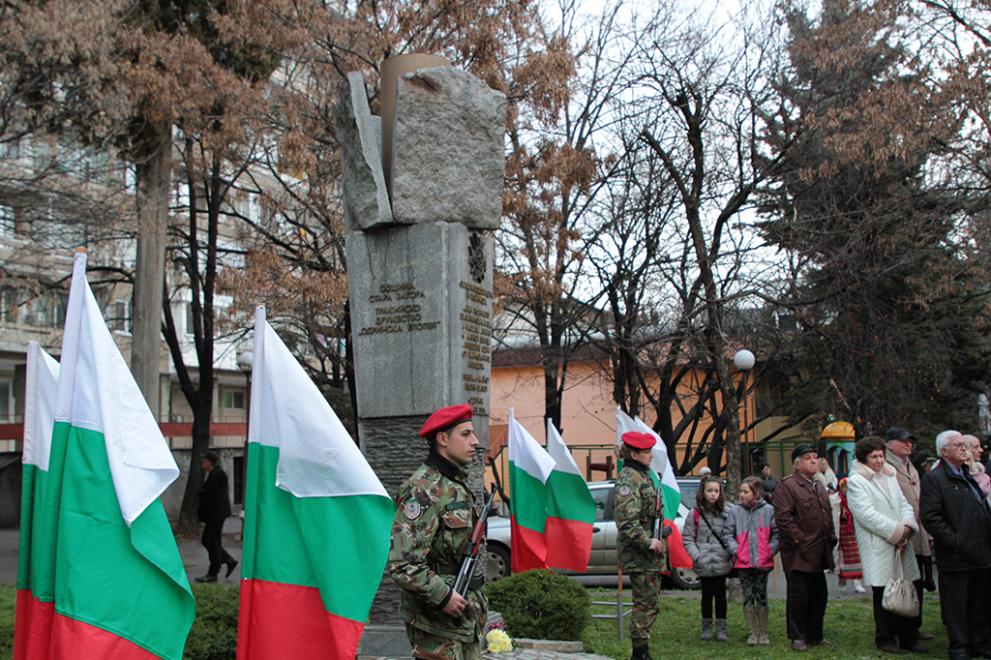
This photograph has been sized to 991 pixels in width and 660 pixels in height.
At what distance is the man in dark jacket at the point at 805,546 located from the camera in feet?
32.7

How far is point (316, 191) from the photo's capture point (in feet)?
66.6

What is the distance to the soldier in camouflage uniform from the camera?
5031 mm

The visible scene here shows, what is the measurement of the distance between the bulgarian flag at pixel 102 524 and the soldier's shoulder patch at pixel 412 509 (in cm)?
106

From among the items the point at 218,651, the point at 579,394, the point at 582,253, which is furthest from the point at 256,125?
the point at 579,394

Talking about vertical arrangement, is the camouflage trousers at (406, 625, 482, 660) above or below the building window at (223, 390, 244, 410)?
below

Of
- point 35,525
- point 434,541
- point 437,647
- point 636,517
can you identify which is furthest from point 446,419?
point 636,517

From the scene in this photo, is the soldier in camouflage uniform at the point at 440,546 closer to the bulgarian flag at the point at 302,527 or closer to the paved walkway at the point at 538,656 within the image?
the bulgarian flag at the point at 302,527

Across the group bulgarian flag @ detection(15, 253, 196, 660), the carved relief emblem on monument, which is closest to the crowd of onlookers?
the carved relief emblem on monument

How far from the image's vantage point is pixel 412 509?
515cm

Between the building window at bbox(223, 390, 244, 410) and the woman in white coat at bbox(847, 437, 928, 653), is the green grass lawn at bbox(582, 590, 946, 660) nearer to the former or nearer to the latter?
the woman in white coat at bbox(847, 437, 928, 653)

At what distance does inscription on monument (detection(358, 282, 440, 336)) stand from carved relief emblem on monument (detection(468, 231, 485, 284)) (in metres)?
0.54

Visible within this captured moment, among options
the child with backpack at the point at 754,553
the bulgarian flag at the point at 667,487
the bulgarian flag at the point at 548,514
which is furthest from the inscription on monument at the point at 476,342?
the child with backpack at the point at 754,553

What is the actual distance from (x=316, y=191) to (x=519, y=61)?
449 cm

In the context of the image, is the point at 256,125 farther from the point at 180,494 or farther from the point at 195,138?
the point at 180,494
